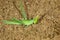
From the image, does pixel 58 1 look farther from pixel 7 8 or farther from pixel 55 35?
pixel 7 8

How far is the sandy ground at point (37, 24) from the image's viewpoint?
4.64 ft

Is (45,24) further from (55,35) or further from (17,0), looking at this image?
(17,0)

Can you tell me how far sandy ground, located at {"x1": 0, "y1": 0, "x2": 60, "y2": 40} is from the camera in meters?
1.42

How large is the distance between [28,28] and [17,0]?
1.07 feet

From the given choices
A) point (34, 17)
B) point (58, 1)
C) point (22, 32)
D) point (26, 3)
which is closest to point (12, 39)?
point (22, 32)

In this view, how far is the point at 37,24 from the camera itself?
58.1 inches

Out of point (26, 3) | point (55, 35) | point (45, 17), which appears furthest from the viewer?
point (26, 3)

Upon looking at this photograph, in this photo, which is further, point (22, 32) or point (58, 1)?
point (58, 1)

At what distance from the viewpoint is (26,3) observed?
1616mm

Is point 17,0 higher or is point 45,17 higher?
point 17,0

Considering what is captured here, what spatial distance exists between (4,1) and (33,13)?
11.9 inches

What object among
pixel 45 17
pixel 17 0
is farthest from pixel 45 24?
pixel 17 0

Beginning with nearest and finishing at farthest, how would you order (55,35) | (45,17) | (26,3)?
(55,35)
(45,17)
(26,3)

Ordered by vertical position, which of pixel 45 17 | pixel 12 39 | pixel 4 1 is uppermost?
pixel 4 1
